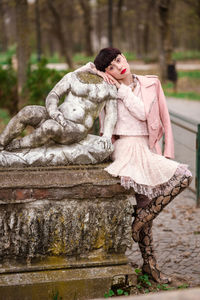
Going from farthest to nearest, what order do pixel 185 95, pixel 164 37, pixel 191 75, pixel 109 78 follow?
pixel 191 75, pixel 164 37, pixel 185 95, pixel 109 78

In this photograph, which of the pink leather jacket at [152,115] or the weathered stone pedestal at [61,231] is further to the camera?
the pink leather jacket at [152,115]

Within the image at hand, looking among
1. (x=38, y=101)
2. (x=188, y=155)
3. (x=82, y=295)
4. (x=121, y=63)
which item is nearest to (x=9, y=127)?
(x=121, y=63)

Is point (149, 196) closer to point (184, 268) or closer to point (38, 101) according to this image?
point (184, 268)

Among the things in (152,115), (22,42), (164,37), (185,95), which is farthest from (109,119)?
(164,37)

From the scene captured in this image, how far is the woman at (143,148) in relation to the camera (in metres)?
4.09

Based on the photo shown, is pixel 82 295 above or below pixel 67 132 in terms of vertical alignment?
below

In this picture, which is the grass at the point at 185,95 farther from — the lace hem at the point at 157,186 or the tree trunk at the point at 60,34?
the lace hem at the point at 157,186

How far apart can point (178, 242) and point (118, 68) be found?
7.85 ft

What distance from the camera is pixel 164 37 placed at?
76.6 feet

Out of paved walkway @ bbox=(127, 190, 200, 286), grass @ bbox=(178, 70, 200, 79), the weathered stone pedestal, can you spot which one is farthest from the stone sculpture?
grass @ bbox=(178, 70, 200, 79)

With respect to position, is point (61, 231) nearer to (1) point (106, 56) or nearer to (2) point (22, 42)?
(1) point (106, 56)

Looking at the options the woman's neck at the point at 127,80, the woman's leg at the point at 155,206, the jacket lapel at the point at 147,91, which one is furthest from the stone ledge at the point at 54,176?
the woman's neck at the point at 127,80

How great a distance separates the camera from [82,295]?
404cm

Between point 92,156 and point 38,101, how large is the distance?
27.0 ft
